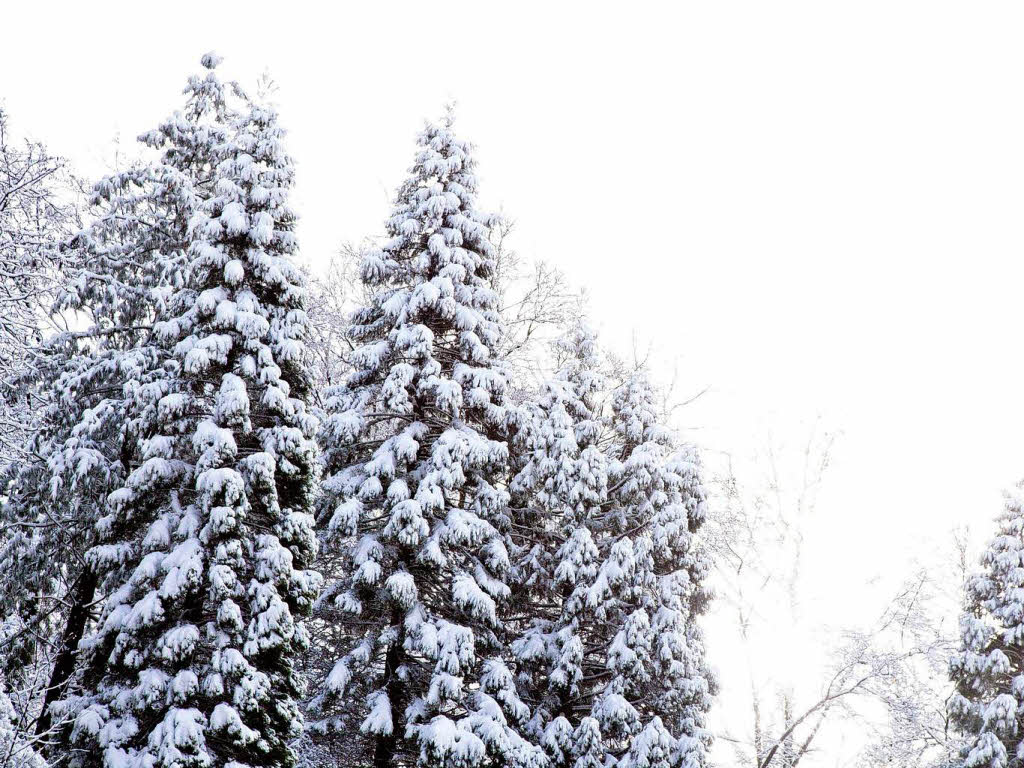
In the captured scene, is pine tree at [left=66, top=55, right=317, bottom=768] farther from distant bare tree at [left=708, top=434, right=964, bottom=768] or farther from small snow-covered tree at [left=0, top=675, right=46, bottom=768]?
distant bare tree at [left=708, top=434, right=964, bottom=768]

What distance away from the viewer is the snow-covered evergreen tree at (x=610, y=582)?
53.8 ft

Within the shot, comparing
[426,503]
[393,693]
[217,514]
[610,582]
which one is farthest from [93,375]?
[610,582]

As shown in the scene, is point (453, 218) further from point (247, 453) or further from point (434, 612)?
point (434, 612)

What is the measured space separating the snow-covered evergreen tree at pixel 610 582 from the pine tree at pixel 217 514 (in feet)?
17.6

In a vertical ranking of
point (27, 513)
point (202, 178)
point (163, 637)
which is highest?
point (202, 178)

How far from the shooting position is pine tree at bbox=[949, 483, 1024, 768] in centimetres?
1936

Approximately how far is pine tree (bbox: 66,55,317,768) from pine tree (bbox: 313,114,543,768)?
5.30 ft

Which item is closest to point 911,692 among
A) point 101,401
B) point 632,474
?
point 632,474

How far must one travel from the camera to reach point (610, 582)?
55.6 ft

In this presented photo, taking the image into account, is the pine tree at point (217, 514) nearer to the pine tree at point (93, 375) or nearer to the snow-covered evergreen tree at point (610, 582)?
the pine tree at point (93, 375)

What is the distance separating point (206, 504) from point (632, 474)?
351 inches

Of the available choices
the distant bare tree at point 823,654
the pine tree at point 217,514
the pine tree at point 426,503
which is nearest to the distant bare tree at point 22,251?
the pine tree at point 217,514

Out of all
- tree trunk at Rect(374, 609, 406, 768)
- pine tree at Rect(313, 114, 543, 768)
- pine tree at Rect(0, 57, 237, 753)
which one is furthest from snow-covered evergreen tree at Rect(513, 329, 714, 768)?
pine tree at Rect(0, 57, 237, 753)

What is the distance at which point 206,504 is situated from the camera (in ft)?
43.5
